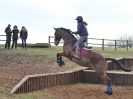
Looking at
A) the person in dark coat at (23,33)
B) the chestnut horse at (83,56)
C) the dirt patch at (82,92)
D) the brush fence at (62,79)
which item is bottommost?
the dirt patch at (82,92)

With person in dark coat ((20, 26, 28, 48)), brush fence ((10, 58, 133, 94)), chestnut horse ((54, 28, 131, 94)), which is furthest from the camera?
person in dark coat ((20, 26, 28, 48))

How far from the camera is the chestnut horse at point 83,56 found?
57.8 feet

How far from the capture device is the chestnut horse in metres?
17.6

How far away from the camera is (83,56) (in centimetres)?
1759

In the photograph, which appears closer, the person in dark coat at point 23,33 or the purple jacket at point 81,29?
the purple jacket at point 81,29

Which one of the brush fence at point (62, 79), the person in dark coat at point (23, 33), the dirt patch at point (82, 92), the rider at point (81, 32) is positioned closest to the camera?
the dirt patch at point (82, 92)

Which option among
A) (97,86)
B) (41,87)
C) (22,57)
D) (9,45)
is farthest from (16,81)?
(9,45)

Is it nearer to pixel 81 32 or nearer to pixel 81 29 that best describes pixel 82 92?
pixel 81 32

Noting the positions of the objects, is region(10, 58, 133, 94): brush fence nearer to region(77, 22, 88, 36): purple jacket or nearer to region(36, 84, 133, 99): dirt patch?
region(36, 84, 133, 99): dirt patch

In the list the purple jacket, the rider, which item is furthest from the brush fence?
the purple jacket

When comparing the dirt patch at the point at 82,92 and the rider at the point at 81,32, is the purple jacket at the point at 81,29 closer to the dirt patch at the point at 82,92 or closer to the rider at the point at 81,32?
the rider at the point at 81,32

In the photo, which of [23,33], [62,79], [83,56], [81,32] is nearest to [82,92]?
[83,56]

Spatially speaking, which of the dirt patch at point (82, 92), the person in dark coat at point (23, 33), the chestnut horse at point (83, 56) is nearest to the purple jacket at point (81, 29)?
the chestnut horse at point (83, 56)

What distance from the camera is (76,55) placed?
57.8 feet
